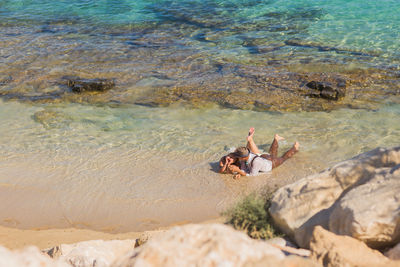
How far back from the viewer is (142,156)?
27.0 feet

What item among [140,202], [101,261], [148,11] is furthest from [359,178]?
[148,11]

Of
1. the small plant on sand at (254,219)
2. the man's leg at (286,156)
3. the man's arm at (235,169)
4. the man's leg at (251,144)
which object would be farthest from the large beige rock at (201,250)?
the man's leg at (251,144)

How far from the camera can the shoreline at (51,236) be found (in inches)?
231

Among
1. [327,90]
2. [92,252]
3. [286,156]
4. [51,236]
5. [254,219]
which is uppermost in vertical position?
[254,219]

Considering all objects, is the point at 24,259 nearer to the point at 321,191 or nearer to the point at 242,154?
the point at 321,191

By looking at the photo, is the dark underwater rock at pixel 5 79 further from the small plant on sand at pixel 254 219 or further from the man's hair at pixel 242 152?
the small plant on sand at pixel 254 219

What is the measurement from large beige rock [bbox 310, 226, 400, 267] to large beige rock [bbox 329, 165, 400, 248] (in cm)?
13

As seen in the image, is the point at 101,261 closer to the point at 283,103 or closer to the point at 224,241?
the point at 224,241

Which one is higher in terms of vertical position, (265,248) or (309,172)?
(265,248)

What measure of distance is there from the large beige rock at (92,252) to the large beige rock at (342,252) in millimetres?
2009

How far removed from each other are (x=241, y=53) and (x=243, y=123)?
5110mm

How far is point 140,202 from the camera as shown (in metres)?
6.78

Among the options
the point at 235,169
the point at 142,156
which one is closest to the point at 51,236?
the point at 142,156

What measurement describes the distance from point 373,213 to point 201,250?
181cm
